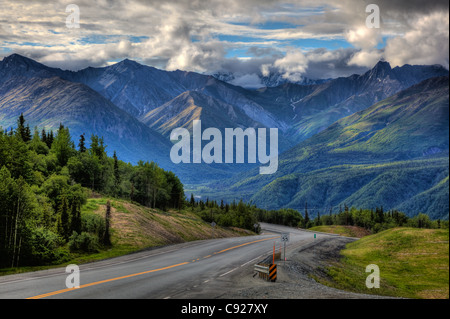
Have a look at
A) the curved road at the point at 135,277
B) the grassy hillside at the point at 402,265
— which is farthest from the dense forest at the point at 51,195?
the grassy hillside at the point at 402,265

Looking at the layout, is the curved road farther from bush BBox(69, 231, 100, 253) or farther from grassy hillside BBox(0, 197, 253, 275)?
bush BBox(69, 231, 100, 253)

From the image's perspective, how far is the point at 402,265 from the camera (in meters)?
77.1

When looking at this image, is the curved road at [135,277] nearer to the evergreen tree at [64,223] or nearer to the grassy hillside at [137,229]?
the grassy hillside at [137,229]

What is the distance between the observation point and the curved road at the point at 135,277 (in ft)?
101

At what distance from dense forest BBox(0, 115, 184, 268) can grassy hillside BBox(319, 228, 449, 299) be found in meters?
35.8

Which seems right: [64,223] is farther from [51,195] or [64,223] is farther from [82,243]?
[51,195]

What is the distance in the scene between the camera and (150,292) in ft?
103

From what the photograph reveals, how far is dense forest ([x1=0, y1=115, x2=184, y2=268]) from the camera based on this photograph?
54.8 m

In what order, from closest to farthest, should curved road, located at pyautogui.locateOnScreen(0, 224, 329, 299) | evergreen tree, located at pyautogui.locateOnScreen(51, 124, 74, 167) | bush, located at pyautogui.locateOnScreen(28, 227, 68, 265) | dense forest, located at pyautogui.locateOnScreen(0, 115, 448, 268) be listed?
1. curved road, located at pyautogui.locateOnScreen(0, 224, 329, 299)
2. bush, located at pyautogui.locateOnScreen(28, 227, 68, 265)
3. dense forest, located at pyautogui.locateOnScreen(0, 115, 448, 268)
4. evergreen tree, located at pyautogui.locateOnScreen(51, 124, 74, 167)

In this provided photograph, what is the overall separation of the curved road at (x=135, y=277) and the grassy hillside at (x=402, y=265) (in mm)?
14294

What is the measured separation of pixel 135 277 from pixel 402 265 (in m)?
54.7

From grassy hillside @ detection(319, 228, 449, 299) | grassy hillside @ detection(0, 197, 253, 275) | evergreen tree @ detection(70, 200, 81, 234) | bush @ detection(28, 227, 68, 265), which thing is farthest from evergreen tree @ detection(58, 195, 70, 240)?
grassy hillside @ detection(319, 228, 449, 299)

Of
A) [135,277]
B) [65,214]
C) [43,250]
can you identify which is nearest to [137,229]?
[65,214]
